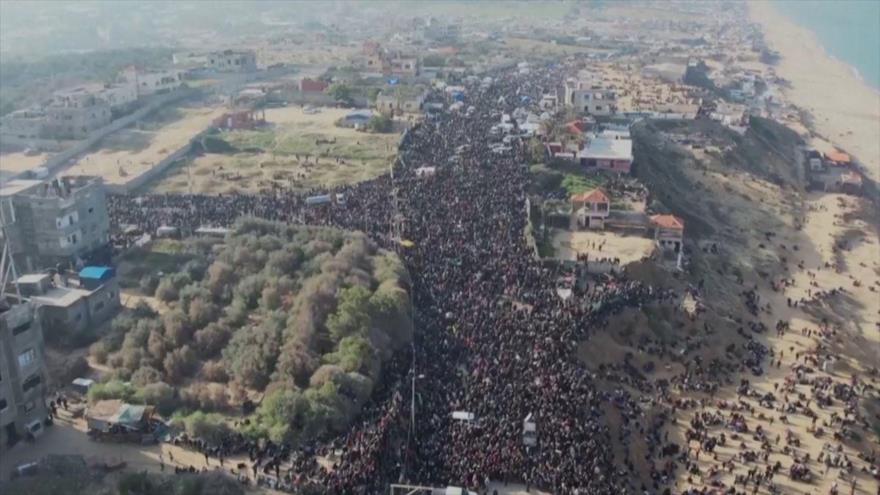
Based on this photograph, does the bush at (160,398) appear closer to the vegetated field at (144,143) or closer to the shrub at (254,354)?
the shrub at (254,354)

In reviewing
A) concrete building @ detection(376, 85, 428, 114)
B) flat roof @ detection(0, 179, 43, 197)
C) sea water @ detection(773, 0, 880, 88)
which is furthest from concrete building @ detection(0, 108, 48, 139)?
sea water @ detection(773, 0, 880, 88)

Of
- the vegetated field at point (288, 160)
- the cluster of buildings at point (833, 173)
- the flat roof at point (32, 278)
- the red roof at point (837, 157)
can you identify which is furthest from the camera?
the red roof at point (837, 157)

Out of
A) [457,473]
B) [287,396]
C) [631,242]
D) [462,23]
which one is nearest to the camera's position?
[457,473]

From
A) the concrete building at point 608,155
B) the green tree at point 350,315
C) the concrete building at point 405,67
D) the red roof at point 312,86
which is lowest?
the green tree at point 350,315

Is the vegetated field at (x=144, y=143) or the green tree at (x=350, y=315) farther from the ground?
the vegetated field at (x=144, y=143)

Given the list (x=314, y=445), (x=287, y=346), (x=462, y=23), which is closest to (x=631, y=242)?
(x=287, y=346)

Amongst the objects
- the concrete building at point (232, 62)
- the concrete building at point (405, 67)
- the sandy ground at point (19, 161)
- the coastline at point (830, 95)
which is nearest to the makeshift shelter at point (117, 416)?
the sandy ground at point (19, 161)

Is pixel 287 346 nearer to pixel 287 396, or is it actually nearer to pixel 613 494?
pixel 287 396

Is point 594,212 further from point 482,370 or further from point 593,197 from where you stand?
point 482,370
